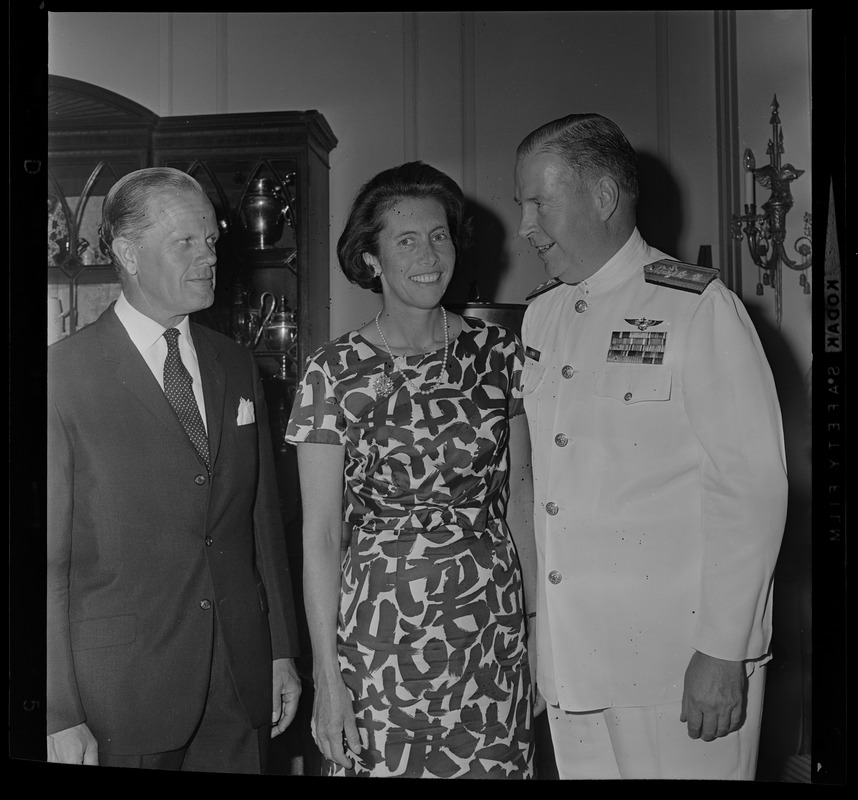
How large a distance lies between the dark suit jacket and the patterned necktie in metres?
0.02

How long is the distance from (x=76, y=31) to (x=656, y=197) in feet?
4.12

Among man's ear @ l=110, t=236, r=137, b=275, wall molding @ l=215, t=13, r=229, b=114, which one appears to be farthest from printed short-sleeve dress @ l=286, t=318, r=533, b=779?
wall molding @ l=215, t=13, r=229, b=114

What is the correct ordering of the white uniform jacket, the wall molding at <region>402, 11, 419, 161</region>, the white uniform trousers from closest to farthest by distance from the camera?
the white uniform jacket, the white uniform trousers, the wall molding at <region>402, 11, 419, 161</region>

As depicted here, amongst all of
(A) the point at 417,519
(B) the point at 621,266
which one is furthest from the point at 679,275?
(A) the point at 417,519

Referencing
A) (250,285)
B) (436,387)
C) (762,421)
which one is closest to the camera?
(762,421)

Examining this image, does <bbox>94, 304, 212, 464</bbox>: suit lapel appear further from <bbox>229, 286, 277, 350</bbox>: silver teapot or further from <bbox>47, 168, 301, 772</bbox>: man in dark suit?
<bbox>229, 286, 277, 350</bbox>: silver teapot

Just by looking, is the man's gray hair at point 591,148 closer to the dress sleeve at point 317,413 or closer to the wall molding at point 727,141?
the wall molding at point 727,141

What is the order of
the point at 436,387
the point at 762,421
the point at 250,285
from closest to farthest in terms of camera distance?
the point at 762,421, the point at 436,387, the point at 250,285

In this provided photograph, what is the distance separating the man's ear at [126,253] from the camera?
5.13 feet

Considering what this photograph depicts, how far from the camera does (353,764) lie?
1.54 metres

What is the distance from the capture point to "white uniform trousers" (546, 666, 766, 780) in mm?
1483

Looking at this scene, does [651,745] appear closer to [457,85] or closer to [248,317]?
[248,317]
